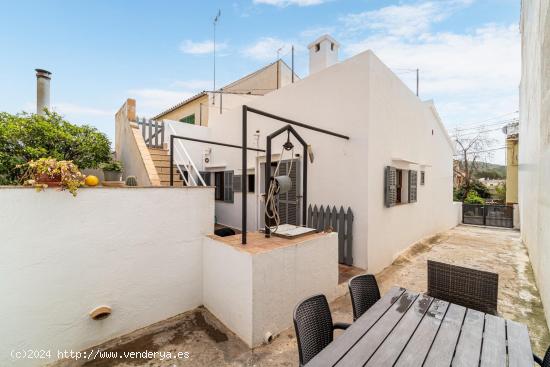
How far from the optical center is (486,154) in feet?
71.4

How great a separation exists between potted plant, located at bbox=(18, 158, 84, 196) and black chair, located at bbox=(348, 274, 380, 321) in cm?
329

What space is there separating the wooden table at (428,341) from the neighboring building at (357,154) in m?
2.83

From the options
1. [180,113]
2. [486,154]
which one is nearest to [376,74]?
[180,113]

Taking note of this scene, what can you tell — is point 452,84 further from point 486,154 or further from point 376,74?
point 486,154

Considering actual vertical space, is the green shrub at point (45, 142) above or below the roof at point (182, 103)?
below

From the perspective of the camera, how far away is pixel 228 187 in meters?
8.66

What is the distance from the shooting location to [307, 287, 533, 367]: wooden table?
4.68 feet

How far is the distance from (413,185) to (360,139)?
324 centimetres

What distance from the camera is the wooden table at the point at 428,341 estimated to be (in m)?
1.43

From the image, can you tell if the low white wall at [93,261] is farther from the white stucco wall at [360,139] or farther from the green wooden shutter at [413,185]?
the green wooden shutter at [413,185]

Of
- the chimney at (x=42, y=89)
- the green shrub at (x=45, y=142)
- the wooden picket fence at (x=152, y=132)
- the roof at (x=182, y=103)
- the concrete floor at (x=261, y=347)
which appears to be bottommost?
the concrete floor at (x=261, y=347)

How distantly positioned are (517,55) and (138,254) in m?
15.1

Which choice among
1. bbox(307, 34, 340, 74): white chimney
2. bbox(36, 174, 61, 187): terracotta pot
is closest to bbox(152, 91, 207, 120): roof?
bbox(307, 34, 340, 74): white chimney

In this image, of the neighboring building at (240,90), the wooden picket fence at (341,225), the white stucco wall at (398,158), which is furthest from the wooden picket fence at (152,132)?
the white stucco wall at (398,158)
